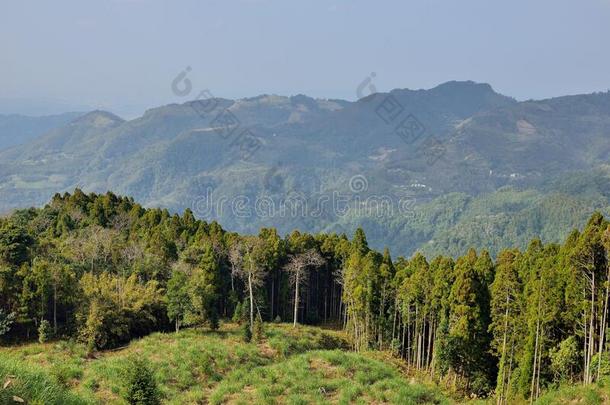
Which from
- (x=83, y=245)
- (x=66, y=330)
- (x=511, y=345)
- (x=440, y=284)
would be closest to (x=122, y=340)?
(x=66, y=330)

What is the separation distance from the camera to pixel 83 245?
4919cm

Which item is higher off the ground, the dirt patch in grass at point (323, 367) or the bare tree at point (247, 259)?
the bare tree at point (247, 259)

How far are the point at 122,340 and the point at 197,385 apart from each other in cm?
1353

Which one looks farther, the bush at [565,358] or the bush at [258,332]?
the bush at [258,332]

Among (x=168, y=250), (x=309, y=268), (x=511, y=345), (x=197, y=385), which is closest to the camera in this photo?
(x=197, y=385)

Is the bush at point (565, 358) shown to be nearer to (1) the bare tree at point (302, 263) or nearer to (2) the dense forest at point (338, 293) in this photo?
(2) the dense forest at point (338, 293)

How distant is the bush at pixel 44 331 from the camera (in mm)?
37375

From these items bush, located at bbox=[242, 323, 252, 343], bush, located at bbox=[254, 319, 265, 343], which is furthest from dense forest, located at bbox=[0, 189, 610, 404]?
bush, located at bbox=[242, 323, 252, 343]

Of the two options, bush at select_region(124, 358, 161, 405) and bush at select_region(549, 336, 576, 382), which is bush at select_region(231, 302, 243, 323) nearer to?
bush at select_region(549, 336, 576, 382)

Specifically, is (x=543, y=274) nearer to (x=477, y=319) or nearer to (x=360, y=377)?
(x=477, y=319)

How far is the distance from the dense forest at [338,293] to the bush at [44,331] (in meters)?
0.08

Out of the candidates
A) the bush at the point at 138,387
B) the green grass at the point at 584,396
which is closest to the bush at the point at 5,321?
the bush at the point at 138,387

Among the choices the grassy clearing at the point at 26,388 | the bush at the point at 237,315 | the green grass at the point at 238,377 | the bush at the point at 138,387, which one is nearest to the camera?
the grassy clearing at the point at 26,388

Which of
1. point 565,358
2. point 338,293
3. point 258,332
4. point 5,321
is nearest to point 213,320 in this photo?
point 258,332
